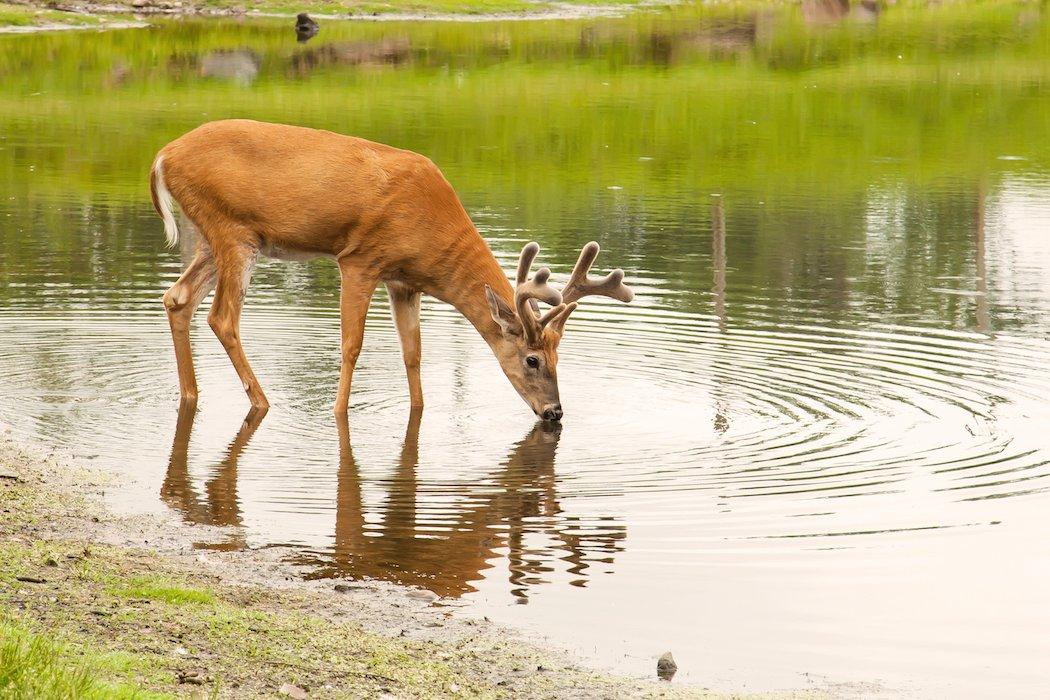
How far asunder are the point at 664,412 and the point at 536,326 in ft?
3.50

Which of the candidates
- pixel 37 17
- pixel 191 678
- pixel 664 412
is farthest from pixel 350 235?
pixel 37 17

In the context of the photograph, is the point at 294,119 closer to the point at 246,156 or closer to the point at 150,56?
the point at 150,56

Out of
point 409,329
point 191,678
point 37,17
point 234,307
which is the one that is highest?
point 37,17

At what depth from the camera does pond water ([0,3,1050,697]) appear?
7.33m

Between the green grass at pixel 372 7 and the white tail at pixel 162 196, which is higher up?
the green grass at pixel 372 7

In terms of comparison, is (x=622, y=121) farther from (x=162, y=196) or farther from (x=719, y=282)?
(x=162, y=196)

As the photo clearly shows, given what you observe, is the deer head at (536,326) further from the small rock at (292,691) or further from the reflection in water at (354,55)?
the reflection in water at (354,55)

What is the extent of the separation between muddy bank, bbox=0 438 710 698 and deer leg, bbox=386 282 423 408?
4044 millimetres

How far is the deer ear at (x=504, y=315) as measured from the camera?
11.4 meters

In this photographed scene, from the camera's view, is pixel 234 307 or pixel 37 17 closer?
pixel 234 307

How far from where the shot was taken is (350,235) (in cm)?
1135

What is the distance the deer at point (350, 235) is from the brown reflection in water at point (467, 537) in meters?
1.76

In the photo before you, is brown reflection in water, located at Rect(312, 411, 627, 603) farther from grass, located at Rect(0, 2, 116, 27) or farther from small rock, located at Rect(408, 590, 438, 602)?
grass, located at Rect(0, 2, 116, 27)

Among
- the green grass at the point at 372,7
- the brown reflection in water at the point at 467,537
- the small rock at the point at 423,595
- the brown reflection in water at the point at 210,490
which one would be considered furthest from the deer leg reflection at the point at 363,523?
the green grass at the point at 372,7
